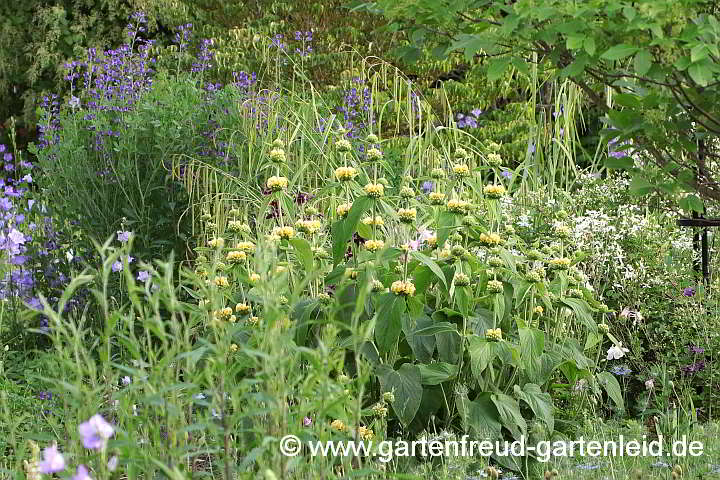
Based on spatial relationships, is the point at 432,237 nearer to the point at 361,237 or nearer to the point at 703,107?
the point at 361,237

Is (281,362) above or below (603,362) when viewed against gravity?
above

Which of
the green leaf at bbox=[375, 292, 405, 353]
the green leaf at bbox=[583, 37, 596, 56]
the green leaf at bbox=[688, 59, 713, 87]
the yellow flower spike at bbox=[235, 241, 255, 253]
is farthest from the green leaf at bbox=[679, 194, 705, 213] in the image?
the yellow flower spike at bbox=[235, 241, 255, 253]

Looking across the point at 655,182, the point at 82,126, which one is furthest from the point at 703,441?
the point at 82,126

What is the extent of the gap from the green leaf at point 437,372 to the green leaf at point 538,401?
10.1 inches

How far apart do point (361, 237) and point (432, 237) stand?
27 centimetres

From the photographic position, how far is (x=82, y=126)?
541 cm

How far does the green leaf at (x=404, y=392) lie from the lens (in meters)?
2.98

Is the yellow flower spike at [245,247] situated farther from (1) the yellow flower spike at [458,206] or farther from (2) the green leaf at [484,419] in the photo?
(2) the green leaf at [484,419]

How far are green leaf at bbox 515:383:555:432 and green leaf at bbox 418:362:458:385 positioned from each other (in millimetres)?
257

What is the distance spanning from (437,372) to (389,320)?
30 centimetres

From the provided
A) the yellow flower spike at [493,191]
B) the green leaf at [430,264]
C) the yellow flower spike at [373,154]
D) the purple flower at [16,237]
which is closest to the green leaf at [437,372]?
the green leaf at [430,264]

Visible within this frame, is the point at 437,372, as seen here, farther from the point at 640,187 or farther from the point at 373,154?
the point at 640,187

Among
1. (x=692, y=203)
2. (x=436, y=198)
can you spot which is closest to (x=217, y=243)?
(x=436, y=198)

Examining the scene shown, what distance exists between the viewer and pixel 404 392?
9.82 ft
